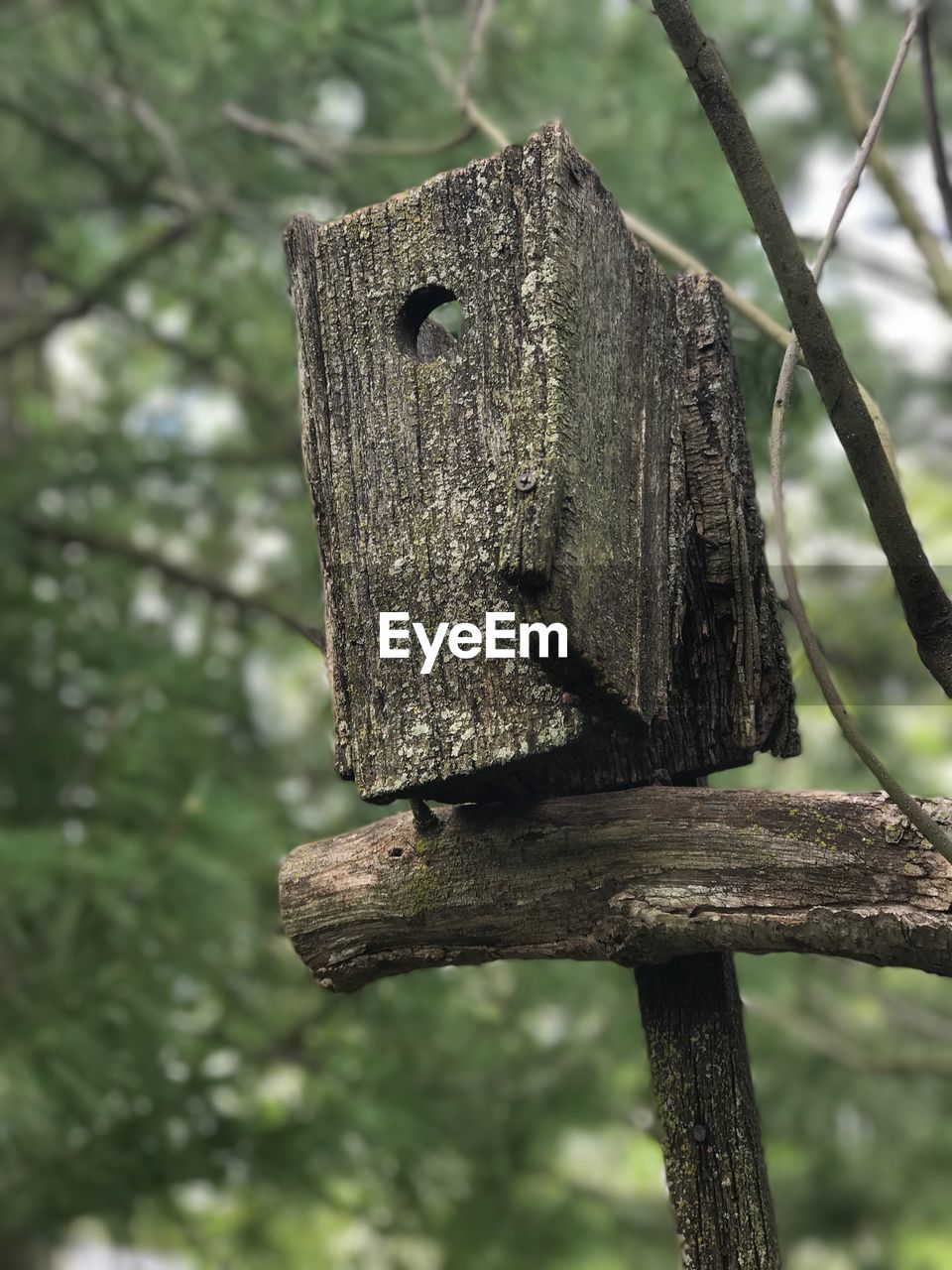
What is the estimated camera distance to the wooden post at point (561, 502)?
132cm

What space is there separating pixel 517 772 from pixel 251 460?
4460mm

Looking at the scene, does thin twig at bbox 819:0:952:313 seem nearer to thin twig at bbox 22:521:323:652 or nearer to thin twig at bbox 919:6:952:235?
thin twig at bbox 919:6:952:235

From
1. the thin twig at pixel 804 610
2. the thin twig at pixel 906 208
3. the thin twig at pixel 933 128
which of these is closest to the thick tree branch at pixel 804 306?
the thin twig at pixel 804 610

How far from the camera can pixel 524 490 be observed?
124 centimetres

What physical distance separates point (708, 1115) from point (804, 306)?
0.82 meters

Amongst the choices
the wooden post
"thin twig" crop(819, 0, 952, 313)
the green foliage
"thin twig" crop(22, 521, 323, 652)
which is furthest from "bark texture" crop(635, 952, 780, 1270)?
"thin twig" crop(22, 521, 323, 652)

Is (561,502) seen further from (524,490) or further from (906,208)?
(906,208)

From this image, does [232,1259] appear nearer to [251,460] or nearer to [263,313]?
[251,460]

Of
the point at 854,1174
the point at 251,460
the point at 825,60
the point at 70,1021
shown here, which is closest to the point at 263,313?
the point at 251,460

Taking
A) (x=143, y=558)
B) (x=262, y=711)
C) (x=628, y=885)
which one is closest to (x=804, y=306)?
(x=628, y=885)

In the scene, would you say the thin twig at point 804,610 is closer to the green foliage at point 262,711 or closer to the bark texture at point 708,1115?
the bark texture at point 708,1115

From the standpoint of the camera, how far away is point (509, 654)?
134cm

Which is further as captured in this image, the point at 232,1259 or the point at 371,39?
the point at 232,1259

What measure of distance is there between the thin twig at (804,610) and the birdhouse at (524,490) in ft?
0.31
